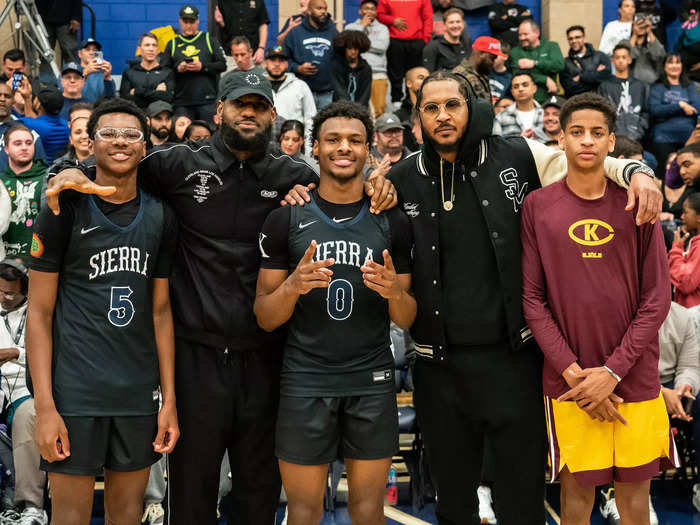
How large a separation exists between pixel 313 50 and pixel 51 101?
3.32m

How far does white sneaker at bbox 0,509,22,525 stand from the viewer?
5.14m

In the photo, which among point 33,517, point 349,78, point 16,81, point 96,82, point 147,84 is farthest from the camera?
point 349,78

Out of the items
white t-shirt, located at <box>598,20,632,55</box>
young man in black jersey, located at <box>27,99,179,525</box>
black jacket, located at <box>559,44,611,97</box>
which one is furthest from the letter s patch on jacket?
white t-shirt, located at <box>598,20,632,55</box>

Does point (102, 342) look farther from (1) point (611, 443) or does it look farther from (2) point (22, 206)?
(2) point (22, 206)

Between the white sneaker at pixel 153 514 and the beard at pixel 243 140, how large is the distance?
2776 mm

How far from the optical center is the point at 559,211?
367cm

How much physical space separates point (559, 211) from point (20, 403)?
3.85m

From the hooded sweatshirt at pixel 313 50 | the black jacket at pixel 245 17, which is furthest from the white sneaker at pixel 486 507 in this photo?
the black jacket at pixel 245 17

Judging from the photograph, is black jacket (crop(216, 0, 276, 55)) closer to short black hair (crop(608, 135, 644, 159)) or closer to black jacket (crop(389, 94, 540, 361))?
short black hair (crop(608, 135, 644, 159))

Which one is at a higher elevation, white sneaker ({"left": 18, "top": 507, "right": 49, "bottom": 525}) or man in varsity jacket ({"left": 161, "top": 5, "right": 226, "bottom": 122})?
man in varsity jacket ({"left": 161, "top": 5, "right": 226, "bottom": 122})

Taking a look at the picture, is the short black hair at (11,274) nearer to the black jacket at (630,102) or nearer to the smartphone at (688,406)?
the smartphone at (688,406)

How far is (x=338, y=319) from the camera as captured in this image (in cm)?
357

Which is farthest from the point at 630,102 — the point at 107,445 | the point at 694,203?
the point at 107,445

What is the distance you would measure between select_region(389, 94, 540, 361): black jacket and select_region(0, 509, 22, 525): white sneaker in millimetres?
3053
